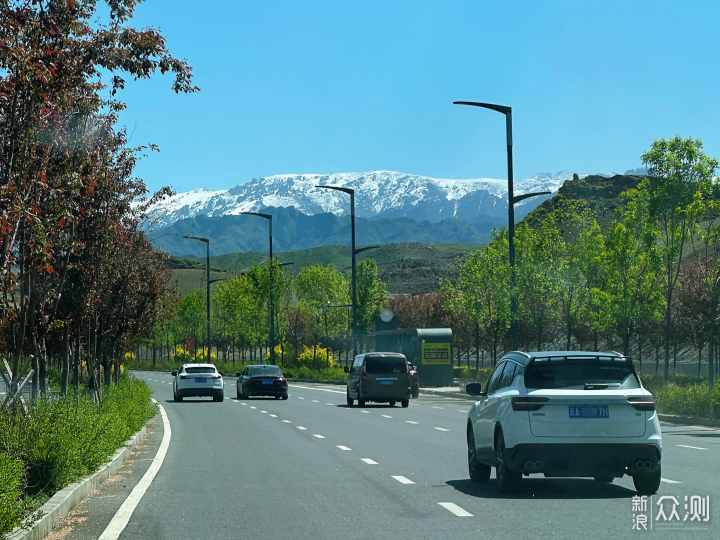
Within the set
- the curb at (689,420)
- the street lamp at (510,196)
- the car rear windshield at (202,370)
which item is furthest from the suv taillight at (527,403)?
the car rear windshield at (202,370)

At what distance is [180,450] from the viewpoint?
17750 millimetres

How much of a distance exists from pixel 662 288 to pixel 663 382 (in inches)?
158

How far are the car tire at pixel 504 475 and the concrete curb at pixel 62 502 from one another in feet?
16.2

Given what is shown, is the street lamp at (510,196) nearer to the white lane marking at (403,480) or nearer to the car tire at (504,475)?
the white lane marking at (403,480)

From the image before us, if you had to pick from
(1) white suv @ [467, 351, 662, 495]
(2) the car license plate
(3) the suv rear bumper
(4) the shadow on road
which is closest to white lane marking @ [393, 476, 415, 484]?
(4) the shadow on road

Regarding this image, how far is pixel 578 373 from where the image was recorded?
11.6 metres

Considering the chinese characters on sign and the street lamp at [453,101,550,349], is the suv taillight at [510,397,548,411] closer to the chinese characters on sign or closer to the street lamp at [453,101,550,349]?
the chinese characters on sign

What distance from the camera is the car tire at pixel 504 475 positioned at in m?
11.5

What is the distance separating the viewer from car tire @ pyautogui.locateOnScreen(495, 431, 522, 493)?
1148cm

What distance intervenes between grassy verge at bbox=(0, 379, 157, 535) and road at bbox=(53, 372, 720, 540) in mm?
479

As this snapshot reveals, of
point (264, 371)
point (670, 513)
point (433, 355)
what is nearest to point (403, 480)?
point (670, 513)

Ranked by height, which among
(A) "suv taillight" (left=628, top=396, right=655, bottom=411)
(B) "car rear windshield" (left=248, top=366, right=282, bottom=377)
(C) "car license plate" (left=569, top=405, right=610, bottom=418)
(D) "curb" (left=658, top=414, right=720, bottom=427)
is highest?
(A) "suv taillight" (left=628, top=396, right=655, bottom=411)

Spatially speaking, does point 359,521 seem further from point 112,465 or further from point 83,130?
point 83,130

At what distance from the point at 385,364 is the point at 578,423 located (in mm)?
22461
